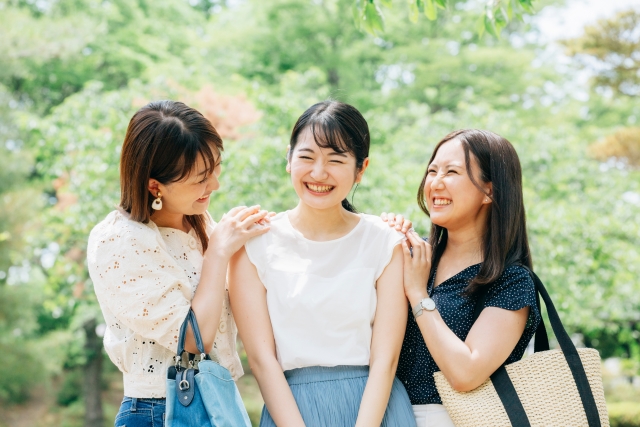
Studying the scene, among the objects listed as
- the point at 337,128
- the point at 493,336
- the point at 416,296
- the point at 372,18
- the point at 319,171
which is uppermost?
the point at 372,18

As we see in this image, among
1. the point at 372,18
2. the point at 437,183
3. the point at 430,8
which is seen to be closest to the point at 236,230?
the point at 437,183

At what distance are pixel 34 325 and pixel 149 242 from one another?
10.4 m

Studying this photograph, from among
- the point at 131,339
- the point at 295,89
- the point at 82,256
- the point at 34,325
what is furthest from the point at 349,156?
the point at 34,325

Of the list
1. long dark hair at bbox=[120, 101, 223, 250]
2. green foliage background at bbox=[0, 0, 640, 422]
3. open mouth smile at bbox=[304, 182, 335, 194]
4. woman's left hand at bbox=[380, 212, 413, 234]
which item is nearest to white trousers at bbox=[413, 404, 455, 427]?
woman's left hand at bbox=[380, 212, 413, 234]

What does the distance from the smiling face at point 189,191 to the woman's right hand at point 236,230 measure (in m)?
0.11

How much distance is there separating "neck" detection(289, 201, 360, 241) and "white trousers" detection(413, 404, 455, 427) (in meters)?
0.73

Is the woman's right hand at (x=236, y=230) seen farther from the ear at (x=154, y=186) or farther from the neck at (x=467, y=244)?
the neck at (x=467, y=244)

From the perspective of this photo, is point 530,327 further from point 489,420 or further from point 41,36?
point 41,36

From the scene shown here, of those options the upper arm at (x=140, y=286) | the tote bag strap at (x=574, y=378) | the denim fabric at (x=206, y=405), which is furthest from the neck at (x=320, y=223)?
the tote bag strap at (x=574, y=378)

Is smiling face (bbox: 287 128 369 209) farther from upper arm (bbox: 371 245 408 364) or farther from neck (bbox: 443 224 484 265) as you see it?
neck (bbox: 443 224 484 265)

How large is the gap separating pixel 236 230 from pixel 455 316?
0.88m

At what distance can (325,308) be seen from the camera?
2.44 m

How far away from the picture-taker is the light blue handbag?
6.88ft

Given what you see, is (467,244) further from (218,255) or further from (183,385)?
(183,385)
